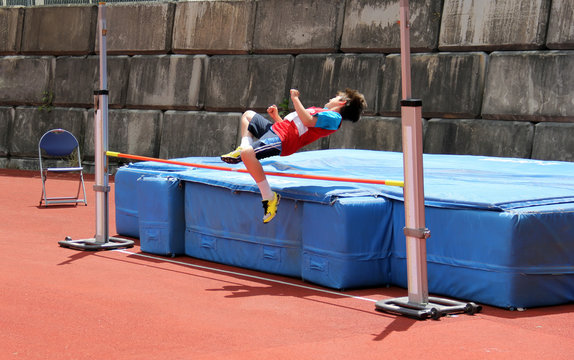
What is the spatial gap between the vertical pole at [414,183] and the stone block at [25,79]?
1256 centimetres

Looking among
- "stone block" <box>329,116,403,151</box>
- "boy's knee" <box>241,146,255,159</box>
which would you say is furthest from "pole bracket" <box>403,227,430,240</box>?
"stone block" <box>329,116,403,151</box>

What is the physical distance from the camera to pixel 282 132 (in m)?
7.28

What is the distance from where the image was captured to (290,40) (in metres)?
14.0

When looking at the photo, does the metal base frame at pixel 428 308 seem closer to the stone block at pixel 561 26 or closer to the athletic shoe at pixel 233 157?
the athletic shoe at pixel 233 157

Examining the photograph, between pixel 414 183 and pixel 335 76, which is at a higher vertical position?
pixel 335 76

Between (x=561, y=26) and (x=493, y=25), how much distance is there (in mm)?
927

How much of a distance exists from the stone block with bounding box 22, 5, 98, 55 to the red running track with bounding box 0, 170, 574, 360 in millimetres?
9579

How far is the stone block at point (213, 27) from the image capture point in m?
14.6

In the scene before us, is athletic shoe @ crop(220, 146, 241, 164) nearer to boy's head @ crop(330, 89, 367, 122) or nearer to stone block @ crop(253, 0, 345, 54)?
boy's head @ crop(330, 89, 367, 122)

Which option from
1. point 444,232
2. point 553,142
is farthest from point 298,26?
point 444,232

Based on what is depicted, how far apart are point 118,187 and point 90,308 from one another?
364cm

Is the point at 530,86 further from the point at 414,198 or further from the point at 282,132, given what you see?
the point at 414,198

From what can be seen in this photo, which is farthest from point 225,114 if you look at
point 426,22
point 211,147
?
point 426,22

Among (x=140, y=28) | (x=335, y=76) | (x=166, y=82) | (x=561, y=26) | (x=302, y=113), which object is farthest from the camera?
(x=140, y=28)
